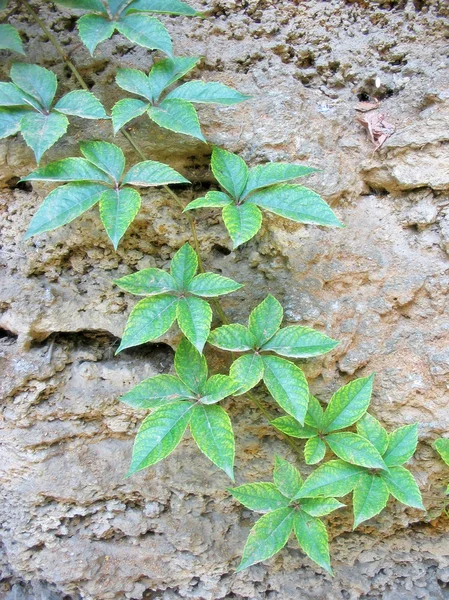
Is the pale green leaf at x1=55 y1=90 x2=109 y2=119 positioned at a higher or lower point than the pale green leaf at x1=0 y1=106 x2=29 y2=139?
higher

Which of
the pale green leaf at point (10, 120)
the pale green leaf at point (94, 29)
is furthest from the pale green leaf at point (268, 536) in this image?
the pale green leaf at point (94, 29)

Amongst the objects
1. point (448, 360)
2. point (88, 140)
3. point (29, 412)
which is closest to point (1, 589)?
point (29, 412)

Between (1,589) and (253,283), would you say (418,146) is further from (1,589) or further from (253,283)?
(1,589)

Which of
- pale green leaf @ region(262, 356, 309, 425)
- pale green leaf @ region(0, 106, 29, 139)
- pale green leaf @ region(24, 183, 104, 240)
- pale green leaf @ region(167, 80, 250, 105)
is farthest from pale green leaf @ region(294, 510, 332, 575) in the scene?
pale green leaf @ region(0, 106, 29, 139)

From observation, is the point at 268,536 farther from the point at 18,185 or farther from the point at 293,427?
the point at 18,185

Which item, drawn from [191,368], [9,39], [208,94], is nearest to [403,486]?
[191,368]

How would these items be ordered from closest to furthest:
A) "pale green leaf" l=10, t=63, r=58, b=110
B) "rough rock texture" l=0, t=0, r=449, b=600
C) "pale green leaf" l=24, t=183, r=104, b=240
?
1. "pale green leaf" l=24, t=183, r=104, b=240
2. "pale green leaf" l=10, t=63, r=58, b=110
3. "rough rock texture" l=0, t=0, r=449, b=600

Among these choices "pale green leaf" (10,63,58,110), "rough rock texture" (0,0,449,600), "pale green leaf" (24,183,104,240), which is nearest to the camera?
"pale green leaf" (24,183,104,240)

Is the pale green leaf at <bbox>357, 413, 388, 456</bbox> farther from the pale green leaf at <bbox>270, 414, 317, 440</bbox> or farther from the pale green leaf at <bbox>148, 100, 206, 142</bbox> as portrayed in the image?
the pale green leaf at <bbox>148, 100, 206, 142</bbox>
